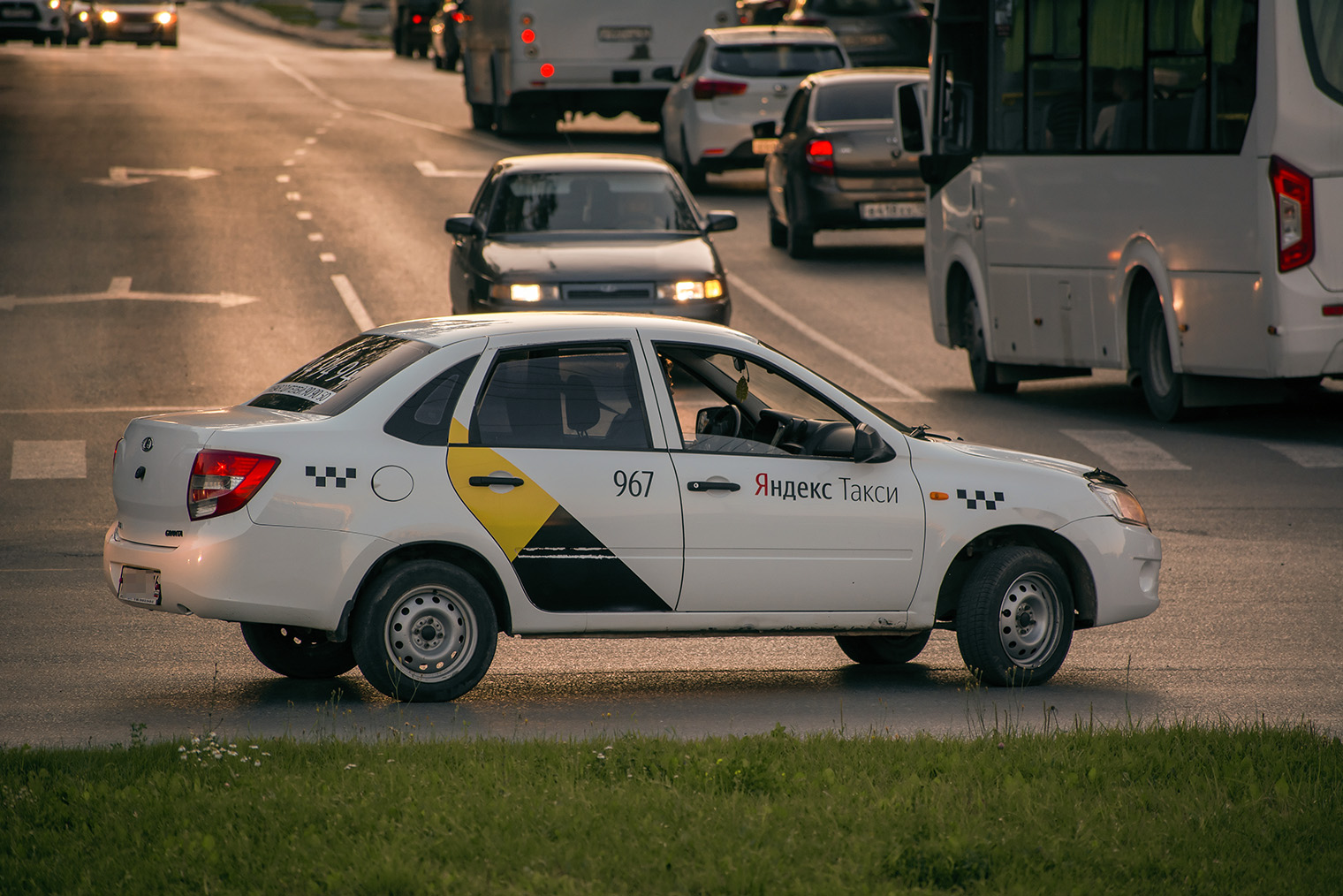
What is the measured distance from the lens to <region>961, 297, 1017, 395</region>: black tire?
56.3 feet

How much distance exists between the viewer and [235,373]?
668 inches

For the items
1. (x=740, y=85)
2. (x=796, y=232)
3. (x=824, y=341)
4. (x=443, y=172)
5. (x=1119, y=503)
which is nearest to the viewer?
(x=1119, y=503)

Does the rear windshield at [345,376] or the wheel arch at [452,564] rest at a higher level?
the rear windshield at [345,376]

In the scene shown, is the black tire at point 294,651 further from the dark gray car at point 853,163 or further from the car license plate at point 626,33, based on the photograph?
the car license plate at point 626,33

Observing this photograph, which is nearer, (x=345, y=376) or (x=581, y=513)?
(x=581, y=513)

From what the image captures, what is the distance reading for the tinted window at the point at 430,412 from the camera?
298 inches

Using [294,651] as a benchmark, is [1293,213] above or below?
above

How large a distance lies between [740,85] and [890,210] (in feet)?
16.6

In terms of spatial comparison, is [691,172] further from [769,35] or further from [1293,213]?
[1293,213]

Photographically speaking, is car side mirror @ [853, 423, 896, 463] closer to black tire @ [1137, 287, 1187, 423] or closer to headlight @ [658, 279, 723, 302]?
black tire @ [1137, 287, 1187, 423]

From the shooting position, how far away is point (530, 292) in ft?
51.0

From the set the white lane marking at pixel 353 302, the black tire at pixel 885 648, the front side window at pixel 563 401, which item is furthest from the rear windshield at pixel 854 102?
the front side window at pixel 563 401

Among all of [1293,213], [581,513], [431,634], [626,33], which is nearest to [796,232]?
[626,33]

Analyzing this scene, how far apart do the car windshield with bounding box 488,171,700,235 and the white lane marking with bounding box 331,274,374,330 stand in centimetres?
264
